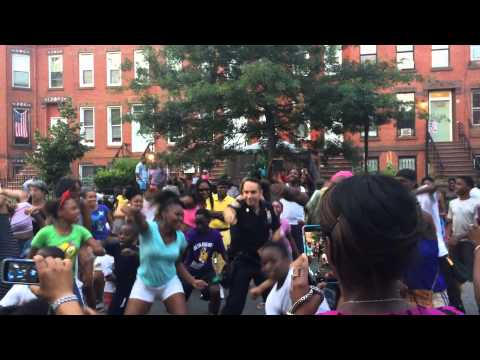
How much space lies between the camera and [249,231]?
23.6ft

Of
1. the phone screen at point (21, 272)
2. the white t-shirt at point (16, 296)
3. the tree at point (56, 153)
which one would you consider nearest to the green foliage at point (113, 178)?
the tree at point (56, 153)

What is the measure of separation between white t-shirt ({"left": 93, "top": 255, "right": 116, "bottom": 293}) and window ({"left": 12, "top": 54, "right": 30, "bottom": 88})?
28.9 m

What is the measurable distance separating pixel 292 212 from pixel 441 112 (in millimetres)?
21192

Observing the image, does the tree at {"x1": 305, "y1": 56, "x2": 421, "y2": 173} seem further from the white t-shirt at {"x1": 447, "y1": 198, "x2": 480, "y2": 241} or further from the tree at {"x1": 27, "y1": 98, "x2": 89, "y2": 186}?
the tree at {"x1": 27, "y1": 98, "x2": 89, "y2": 186}

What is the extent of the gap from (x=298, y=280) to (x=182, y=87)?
15157mm

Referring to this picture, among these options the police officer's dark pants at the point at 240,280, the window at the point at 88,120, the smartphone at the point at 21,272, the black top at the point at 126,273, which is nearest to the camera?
the smartphone at the point at 21,272

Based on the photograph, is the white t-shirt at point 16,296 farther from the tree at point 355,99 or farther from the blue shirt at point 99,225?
the tree at point 355,99

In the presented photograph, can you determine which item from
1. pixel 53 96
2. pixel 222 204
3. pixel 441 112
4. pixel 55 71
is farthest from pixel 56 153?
pixel 441 112

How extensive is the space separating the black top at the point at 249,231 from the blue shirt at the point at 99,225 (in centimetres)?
282

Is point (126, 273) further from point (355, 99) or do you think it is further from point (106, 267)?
point (355, 99)

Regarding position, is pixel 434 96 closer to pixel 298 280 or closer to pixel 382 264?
pixel 298 280

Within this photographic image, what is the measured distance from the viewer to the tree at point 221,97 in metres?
17.6

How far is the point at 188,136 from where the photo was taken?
19.1 meters
